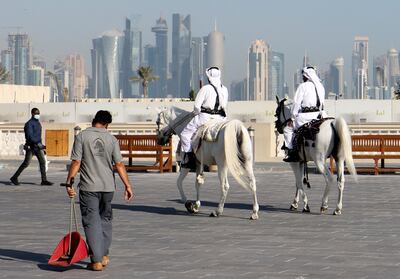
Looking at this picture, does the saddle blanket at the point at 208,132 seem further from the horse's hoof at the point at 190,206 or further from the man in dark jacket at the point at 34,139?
the man in dark jacket at the point at 34,139

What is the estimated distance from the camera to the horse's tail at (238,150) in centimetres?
1652

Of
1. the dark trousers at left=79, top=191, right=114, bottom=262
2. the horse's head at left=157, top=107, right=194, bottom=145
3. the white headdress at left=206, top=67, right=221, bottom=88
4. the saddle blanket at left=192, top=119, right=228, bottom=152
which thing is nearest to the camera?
the dark trousers at left=79, top=191, right=114, bottom=262

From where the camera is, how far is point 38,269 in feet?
37.4

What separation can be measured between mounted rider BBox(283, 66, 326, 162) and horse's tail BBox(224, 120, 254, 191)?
158 cm

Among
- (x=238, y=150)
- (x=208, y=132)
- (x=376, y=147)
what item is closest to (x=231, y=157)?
(x=238, y=150)

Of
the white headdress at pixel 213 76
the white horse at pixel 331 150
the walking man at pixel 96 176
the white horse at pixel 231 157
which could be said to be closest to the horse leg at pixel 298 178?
the white horse at pixel 331 150

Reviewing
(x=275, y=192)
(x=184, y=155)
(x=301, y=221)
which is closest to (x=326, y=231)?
(x=301, y=221)

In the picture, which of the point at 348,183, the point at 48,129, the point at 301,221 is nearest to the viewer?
the point at 301,221

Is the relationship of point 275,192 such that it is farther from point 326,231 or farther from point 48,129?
point 48,129

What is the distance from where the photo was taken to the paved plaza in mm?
11336

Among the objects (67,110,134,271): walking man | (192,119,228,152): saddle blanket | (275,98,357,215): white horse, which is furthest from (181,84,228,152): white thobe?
(67,110,134,271): walking man

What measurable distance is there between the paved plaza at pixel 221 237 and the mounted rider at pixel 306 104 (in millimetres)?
1142

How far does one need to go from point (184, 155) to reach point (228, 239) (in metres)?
4.28

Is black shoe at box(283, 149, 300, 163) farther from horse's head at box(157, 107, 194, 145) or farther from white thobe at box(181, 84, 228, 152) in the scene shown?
horse's head at box(157, 107, 194, 145)
